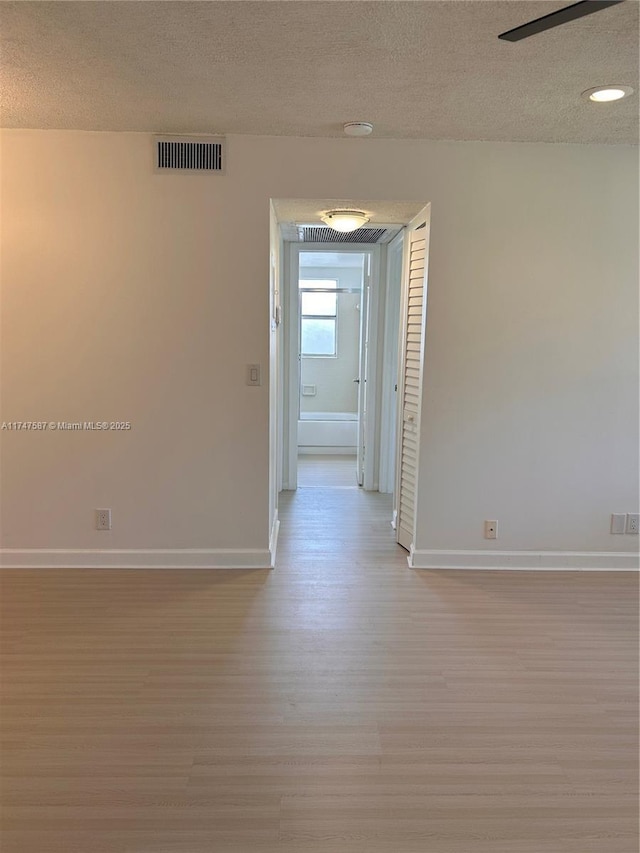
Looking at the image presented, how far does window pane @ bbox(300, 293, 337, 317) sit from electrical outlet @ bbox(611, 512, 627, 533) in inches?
223

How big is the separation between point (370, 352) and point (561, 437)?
7.16ft

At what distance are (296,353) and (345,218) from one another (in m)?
1.95

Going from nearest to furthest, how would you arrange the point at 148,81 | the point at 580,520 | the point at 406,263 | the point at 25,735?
the point at 25,735, the point at 148,81, the point at 580,520, the point at 406,263

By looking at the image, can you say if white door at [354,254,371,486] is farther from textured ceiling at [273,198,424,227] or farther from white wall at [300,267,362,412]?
white wall at [300,267,362,412]

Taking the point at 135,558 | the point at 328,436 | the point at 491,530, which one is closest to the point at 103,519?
the point at 135,558

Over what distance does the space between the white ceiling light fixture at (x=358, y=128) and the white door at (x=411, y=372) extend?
0.57m

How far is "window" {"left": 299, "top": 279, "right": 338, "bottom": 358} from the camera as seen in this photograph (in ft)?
27.6

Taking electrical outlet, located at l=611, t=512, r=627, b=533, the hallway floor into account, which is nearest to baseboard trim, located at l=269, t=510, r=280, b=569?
the hallway floor

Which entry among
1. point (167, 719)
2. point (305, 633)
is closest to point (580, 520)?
point (305, 633)

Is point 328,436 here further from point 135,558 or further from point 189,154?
point 189,154

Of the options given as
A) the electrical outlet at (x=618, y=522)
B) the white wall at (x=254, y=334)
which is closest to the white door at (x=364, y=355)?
the white wall at (x=254, y=334)

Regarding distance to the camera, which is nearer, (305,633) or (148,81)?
(148,81)

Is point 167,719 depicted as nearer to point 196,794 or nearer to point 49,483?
point 196,794

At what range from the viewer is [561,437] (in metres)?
3.41
